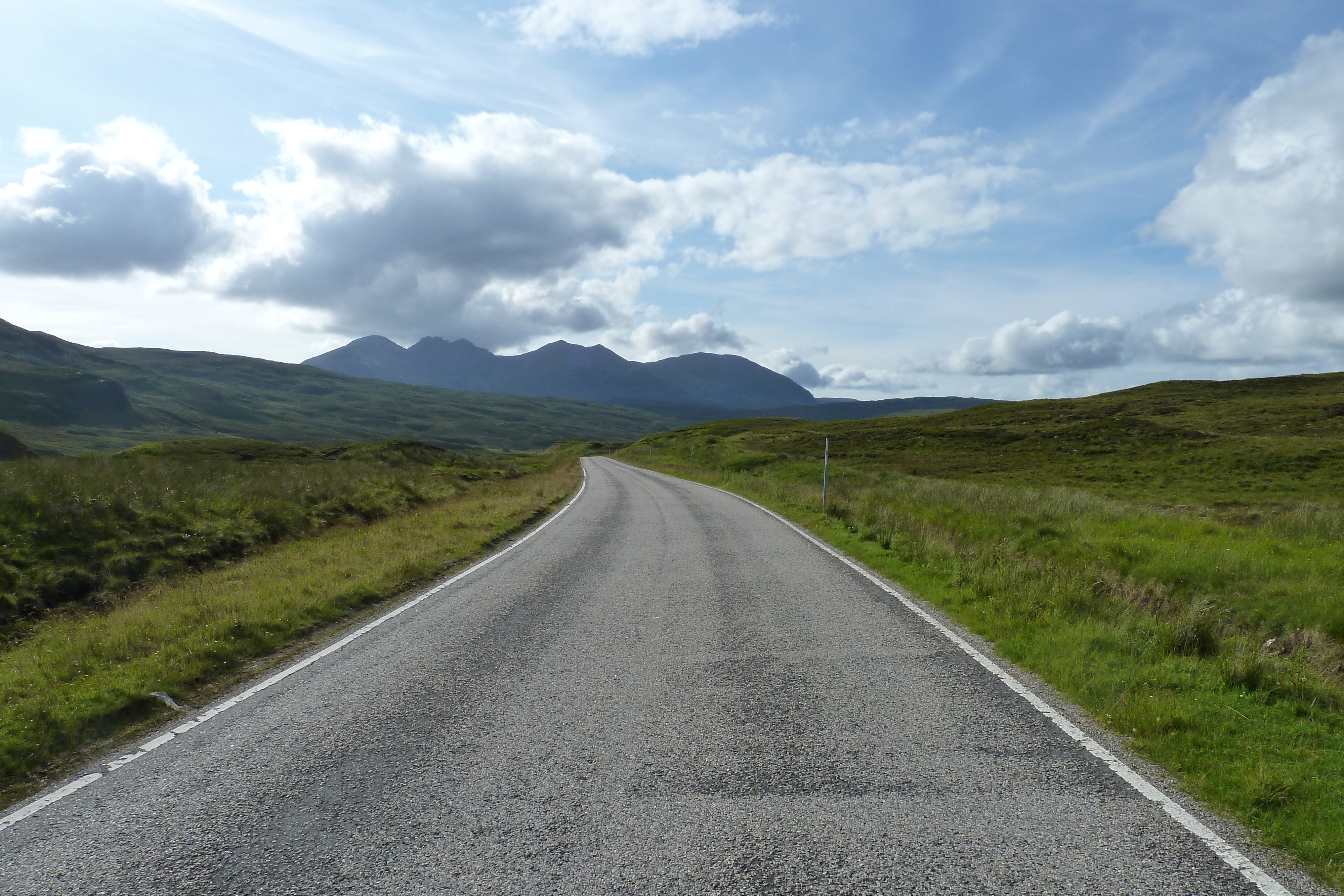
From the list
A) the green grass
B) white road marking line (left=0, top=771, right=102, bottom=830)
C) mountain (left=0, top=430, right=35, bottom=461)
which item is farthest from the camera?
mountain (left=0, top=430, right=35, bottom=461)

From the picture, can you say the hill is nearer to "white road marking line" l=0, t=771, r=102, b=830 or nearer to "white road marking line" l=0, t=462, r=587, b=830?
"white road marking line" l=0, t=462, r=587, b=830

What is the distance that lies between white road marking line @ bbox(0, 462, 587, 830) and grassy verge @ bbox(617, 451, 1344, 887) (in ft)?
23.7

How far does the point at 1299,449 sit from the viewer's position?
44.9 meters

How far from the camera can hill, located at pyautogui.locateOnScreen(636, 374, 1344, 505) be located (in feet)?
125

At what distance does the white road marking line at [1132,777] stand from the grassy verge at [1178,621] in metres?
0.28

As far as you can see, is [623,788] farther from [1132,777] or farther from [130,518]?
[130,518]

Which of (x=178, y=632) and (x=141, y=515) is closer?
(x=178, y=632)

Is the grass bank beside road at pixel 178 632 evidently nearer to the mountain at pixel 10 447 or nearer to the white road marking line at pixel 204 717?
the white road marking line at pixel 204 717

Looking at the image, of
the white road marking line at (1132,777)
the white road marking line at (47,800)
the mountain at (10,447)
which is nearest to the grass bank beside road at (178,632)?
the white road marking line at (47,800)

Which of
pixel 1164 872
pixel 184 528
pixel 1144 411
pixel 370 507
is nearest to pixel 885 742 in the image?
pixel 1164 872

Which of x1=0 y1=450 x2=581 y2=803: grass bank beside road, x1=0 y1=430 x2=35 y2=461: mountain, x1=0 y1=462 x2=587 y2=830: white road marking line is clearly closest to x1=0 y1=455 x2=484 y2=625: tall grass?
x1=0 y1=450 x2=581 y2=803: grass bank beside road

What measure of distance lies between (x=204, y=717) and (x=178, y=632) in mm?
2821

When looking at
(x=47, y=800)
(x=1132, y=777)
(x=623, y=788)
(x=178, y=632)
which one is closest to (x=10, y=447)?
(x=178, y=632)

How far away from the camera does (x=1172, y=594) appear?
37.1 ft
